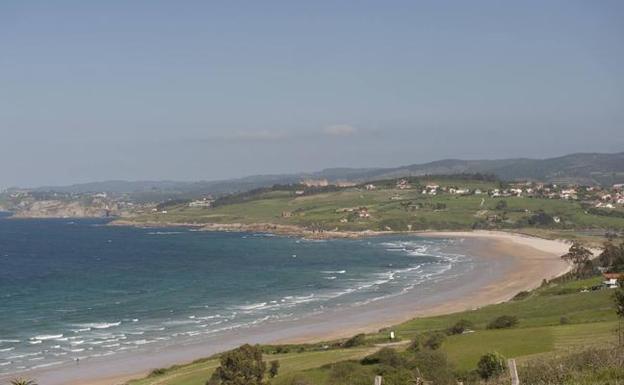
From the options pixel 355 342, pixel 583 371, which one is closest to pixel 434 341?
pixel 355 342

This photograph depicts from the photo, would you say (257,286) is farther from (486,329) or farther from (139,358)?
(486,329)

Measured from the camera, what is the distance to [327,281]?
91500 mm

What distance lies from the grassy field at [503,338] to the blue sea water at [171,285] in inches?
567

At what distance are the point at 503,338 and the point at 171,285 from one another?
5540cm

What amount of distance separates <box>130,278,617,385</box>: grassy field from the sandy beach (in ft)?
15.5

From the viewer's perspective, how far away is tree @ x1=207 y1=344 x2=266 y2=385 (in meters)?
34.9

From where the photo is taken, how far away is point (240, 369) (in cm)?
3503

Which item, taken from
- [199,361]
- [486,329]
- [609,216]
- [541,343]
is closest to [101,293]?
[199,361]

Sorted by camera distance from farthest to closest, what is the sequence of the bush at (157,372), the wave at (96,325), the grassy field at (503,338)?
the wave at (96,325)
the bush at (157,372)
the grassy field at (503,338)

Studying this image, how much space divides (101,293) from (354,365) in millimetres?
53871

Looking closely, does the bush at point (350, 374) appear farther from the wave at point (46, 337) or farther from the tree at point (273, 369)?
the wave at point (46, 337)

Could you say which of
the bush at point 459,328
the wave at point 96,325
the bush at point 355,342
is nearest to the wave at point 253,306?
the wave at point 96,325

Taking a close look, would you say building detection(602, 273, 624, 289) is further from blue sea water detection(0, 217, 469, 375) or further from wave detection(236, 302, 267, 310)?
wave detection(236, 302, 267, 310)

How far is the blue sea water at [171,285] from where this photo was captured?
2333 inches
